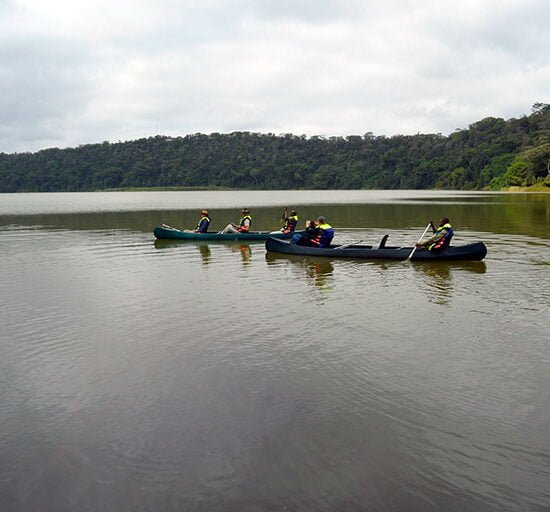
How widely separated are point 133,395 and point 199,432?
Answer: 167 centimetres

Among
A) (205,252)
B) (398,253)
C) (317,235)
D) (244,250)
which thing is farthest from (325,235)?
(205,252)

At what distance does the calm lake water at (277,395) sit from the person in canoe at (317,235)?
4969 mm

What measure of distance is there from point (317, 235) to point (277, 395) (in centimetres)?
1431

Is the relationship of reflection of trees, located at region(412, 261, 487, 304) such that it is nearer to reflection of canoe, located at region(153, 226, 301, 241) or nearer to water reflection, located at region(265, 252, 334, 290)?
water reflection, located at region(265, 252, 334, 290)

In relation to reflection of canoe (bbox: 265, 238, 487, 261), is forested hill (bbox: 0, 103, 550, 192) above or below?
above

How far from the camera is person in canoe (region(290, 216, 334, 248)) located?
21.5m

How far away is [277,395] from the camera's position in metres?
7.93

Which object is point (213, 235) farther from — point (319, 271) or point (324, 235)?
point (319, 271)

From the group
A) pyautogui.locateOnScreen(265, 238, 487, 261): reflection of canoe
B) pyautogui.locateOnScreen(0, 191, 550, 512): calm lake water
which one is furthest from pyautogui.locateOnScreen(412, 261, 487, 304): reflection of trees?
pyautogui.locateOnScreen(265, 238, 487, 261): reflection of canoe

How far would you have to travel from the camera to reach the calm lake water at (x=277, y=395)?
18.6ft

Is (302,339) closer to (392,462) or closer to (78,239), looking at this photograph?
(392,462)

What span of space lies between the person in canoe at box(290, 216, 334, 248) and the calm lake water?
497 centimetres

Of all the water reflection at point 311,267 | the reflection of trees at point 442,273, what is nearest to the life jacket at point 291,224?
the water reflection at point 311,267

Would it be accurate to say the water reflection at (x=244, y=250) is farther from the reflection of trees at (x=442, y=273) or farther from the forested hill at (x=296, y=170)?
the forested hill at (x=296, y=170)
